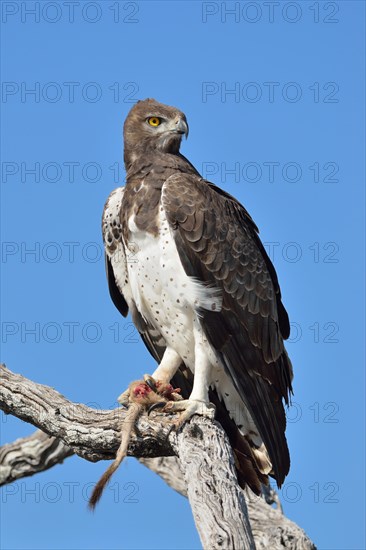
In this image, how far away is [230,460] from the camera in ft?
21.8

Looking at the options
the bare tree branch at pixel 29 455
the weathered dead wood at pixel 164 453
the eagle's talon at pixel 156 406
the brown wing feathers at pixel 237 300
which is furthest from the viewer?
the bare tree branch at pixel 29 455

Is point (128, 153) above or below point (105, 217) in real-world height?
above

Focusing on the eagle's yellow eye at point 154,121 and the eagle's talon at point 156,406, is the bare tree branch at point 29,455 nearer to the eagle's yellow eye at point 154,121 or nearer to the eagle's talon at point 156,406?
the eagle's talon at point 156,406

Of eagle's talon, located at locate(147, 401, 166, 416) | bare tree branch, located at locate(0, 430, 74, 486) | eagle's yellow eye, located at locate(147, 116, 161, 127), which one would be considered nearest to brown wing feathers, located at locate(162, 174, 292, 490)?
eagle's talon, located at locate(147, 401, 166, 416)

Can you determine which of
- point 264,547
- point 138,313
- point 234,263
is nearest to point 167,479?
point 264,547

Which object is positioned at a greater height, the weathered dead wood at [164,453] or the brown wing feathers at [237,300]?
the brown wing feathers at [237,300]

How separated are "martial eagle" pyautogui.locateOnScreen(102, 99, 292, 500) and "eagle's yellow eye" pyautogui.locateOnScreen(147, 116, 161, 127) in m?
0.25

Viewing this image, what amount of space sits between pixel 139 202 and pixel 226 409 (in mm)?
1925

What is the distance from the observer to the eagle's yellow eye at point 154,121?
29.1ft

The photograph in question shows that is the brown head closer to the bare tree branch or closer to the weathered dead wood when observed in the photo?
the weathered dead wood

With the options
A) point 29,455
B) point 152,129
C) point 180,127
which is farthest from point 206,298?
point 29,455

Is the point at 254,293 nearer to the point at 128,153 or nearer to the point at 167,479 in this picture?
the point at 128,153

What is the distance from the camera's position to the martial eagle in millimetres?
7867

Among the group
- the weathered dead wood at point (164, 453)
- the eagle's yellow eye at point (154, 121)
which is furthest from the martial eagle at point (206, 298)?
the weathered dead wood at point (164, 453)
